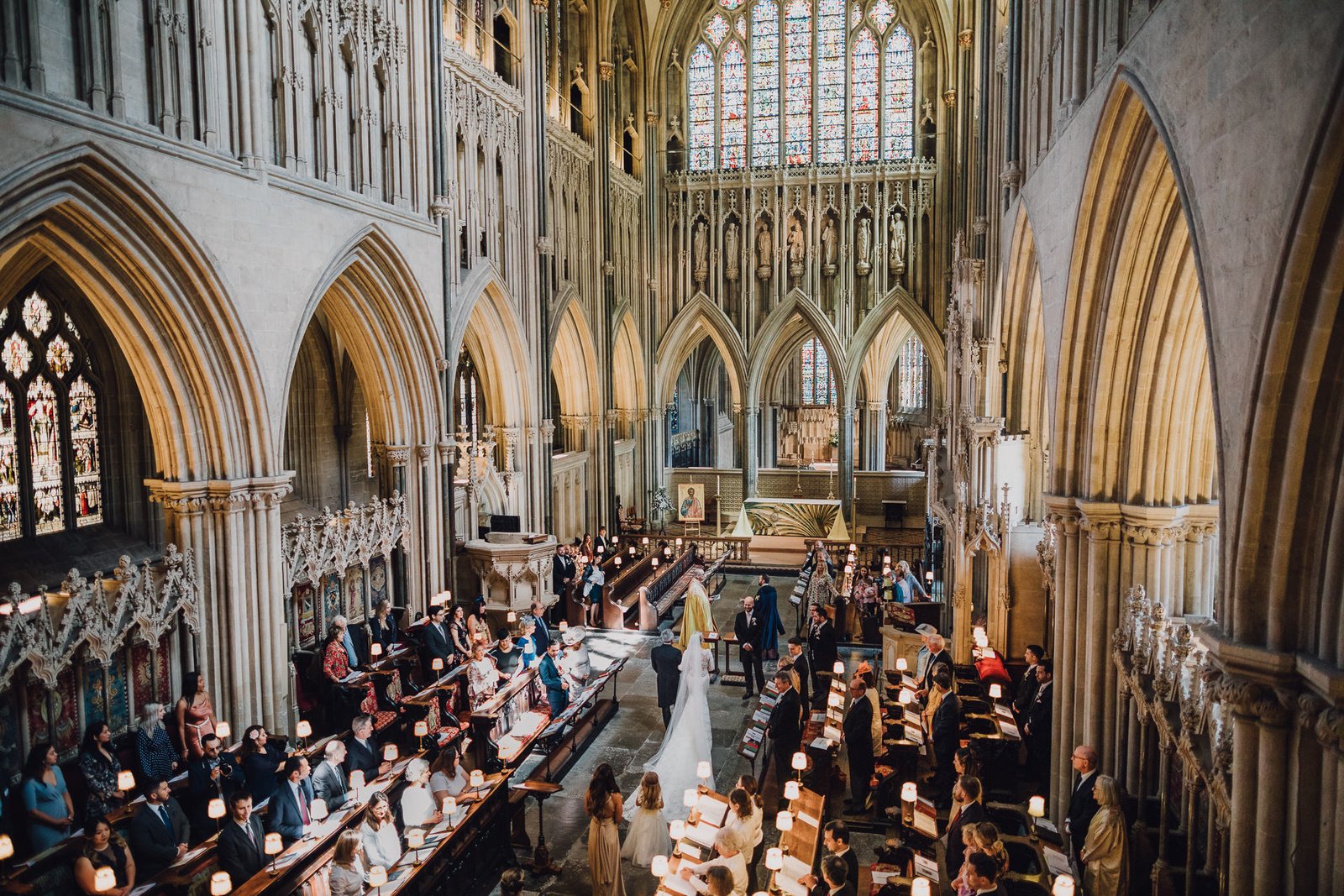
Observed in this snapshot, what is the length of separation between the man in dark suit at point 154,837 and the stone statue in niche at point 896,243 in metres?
21.3

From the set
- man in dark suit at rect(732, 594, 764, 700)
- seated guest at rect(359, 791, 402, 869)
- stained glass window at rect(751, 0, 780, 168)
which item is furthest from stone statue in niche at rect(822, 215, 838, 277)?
seated guest at rect(359, 791, 402, 869)

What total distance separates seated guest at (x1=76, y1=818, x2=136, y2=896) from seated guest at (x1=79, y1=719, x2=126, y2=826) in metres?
1.25

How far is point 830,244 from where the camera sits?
24891 mm

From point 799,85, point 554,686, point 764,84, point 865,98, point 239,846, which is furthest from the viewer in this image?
point 764,84

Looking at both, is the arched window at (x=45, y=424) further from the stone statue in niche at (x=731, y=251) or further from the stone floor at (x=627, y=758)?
the stone statue in niche at (x=731, y=251)

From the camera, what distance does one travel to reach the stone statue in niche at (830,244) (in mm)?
24859

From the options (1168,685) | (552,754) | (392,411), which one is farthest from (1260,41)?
(392,411)

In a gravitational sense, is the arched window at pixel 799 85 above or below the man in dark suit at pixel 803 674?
above

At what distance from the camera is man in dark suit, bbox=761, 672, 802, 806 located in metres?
9.19

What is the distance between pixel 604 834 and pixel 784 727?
283 centimetres

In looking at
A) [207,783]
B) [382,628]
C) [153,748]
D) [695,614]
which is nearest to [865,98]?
[695,614]

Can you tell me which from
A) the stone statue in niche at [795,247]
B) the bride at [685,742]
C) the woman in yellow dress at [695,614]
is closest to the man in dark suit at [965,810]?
the bride at [685,742]

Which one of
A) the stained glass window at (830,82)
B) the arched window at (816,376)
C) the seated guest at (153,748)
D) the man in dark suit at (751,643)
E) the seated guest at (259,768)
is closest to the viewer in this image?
the seated guest at (259,768)

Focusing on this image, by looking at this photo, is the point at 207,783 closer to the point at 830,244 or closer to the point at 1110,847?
the point at 1110,847
